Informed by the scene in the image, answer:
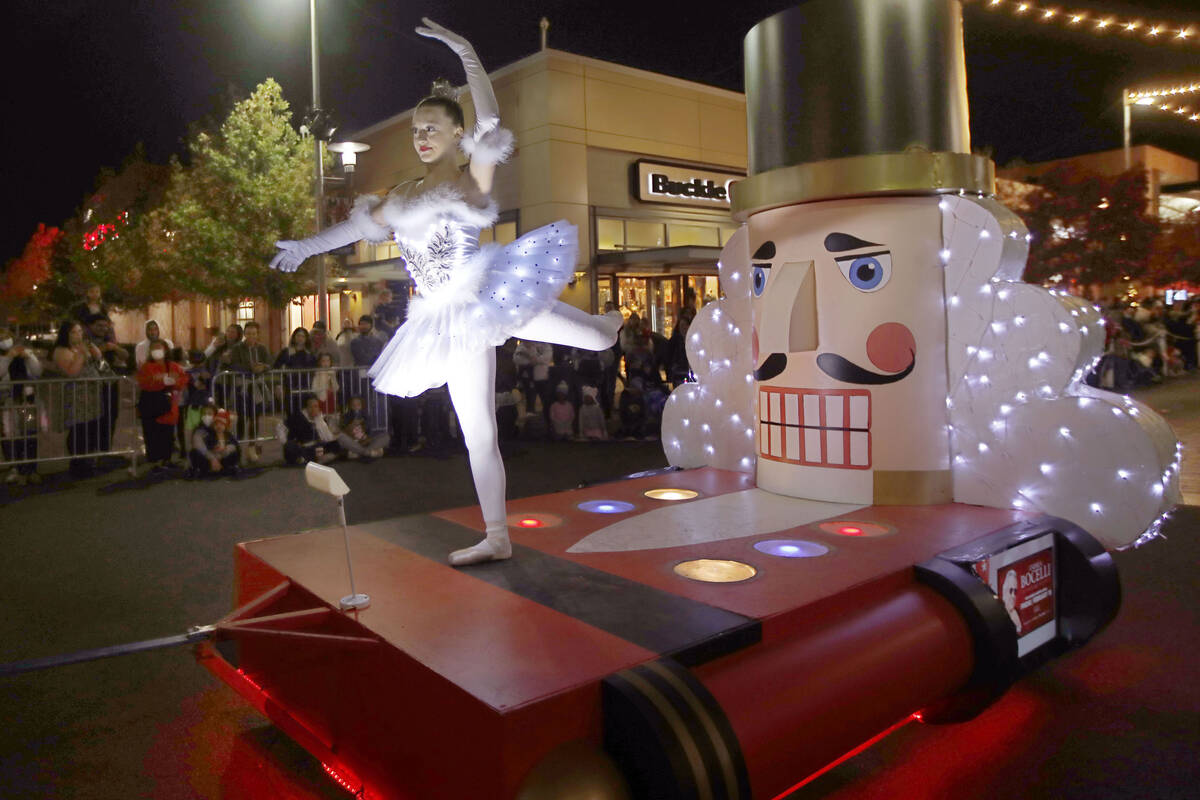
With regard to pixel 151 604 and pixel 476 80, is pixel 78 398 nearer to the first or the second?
pixel 151 604

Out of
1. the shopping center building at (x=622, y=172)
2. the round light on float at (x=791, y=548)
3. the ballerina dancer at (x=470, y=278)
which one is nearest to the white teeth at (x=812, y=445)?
the round light on float at (x=791, y=548)

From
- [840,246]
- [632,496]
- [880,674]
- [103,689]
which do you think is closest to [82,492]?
[103,689]

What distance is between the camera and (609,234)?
1728 cm

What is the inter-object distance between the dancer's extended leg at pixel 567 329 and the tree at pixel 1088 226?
2027 centimetres

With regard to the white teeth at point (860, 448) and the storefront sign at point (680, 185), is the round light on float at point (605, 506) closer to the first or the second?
the white teeth at point (860, 448)

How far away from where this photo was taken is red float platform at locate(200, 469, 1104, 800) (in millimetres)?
2002

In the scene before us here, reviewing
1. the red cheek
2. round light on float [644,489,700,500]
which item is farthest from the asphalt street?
the red cheek

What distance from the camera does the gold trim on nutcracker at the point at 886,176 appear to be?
393cm

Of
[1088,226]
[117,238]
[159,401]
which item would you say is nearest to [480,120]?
[159,401]

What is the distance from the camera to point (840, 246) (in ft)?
13.5

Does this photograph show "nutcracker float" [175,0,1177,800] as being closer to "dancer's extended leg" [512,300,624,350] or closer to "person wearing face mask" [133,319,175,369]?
"dancer's extended leg" [512,300,624,350]

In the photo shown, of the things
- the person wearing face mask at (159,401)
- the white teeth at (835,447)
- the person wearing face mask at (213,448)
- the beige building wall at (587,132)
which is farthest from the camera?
the beige building wall at (587,132)

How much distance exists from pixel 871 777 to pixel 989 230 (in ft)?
8.42

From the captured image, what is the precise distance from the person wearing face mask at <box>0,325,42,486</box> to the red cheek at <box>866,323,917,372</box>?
7712mm
